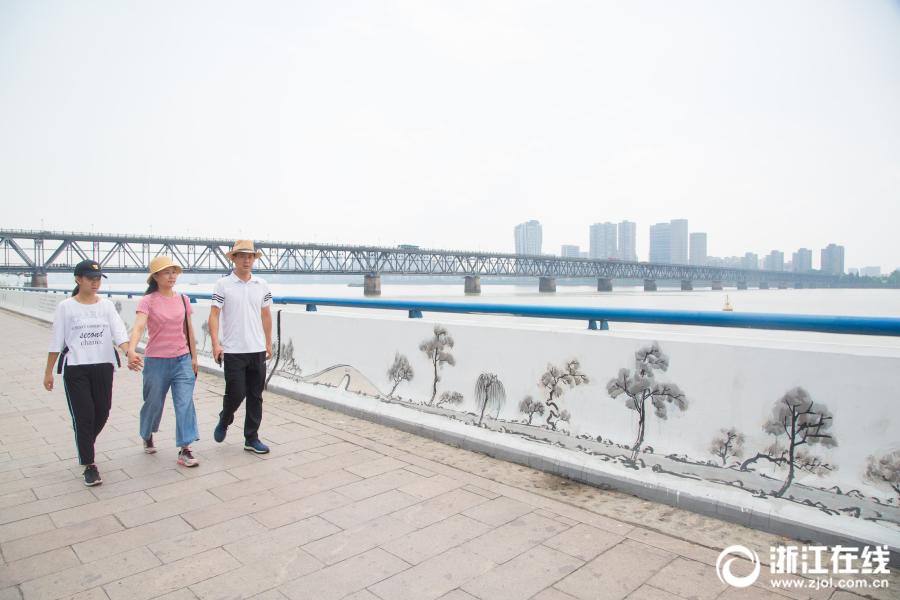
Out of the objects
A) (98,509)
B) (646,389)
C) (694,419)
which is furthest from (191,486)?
(694,419)

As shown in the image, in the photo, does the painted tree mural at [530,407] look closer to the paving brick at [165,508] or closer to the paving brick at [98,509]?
the paving brick at [165,508]

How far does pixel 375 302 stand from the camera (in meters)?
6.32

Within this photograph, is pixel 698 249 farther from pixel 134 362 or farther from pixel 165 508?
pixel 165 508

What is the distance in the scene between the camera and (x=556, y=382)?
4223 mm

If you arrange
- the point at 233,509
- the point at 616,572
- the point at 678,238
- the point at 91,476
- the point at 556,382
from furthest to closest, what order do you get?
the point at 678,238
the point at 556,382
the point at 91,476
the point at 233,509
the point at 616,572

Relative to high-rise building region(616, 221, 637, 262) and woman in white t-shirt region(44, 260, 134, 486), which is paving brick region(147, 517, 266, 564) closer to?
woman in white t-shirt region(44, 260, 134, 486)

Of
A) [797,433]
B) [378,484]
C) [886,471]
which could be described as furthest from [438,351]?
[886,471]

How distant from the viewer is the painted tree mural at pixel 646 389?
140 inches

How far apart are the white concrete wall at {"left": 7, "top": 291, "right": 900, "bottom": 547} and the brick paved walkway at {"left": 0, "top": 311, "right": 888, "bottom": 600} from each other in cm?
25

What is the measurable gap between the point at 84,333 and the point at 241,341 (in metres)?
1.19

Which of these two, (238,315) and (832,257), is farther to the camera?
(832,257)

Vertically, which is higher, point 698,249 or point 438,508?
point 698,249

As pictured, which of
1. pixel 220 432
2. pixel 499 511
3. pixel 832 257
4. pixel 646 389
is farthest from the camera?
pixel 832 257

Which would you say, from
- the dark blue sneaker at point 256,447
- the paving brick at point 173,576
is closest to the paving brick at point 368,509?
the paving brick at point 173,576
